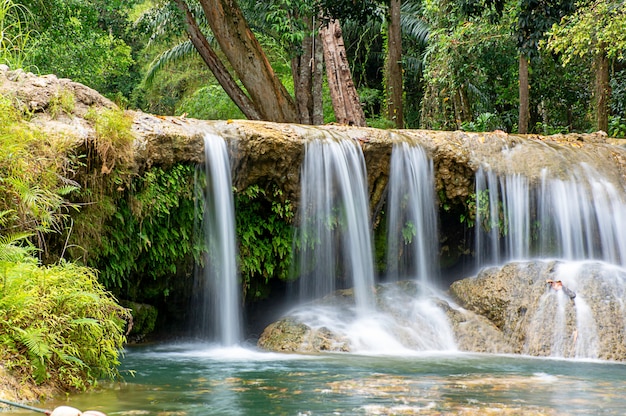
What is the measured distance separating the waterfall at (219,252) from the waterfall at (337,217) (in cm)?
124

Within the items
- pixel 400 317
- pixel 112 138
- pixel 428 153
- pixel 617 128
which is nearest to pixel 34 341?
pixel 112 138

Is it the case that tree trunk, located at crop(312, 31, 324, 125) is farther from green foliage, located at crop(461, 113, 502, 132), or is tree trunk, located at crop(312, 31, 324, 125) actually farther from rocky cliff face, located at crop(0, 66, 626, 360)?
rocky cliff face, located at crop(0, 66, 626, 360)

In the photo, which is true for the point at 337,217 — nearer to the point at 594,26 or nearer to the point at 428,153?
the point at 428,153

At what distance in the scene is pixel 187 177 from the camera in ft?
30.5

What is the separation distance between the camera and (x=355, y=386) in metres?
6.26

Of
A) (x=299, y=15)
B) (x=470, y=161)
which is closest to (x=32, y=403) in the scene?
(x=470, y=161)

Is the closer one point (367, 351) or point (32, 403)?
point (32, 403)

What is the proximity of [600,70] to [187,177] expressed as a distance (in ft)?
40.1

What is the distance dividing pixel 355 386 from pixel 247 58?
8.77 metres

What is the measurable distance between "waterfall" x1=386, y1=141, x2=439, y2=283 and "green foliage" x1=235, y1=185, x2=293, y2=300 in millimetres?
1648

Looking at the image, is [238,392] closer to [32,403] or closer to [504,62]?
[32,403]

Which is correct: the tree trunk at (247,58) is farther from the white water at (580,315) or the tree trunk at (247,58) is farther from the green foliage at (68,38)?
the white water at (580,315)

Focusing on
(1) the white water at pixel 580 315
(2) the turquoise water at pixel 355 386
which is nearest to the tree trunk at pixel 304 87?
(1) the white water at pixel 580 315

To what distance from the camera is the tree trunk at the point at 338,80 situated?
51.7ft
